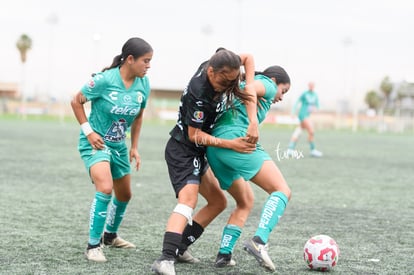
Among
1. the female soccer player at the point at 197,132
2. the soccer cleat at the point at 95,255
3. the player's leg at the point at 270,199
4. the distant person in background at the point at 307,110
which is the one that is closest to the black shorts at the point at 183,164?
the female soccer player at the point at 197,132

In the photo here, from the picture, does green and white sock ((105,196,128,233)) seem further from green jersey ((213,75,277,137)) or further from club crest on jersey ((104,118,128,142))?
green jersey ((213,75,277,137))

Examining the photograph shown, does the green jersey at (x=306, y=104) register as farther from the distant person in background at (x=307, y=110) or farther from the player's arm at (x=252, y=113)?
the player's arm at (x=252, y=113)

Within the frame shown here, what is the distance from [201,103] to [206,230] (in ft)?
8.89

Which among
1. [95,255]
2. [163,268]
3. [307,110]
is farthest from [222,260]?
[307,110]

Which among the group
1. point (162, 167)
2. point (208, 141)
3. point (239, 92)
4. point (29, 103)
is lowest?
point (29, 103)

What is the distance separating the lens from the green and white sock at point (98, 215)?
19.6ft

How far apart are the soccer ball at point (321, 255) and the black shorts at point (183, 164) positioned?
43.2 inches

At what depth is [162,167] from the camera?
15.1m

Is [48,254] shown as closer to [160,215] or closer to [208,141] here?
[208,141]

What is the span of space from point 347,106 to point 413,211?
52139 millimetres

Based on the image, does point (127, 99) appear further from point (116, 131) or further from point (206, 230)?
point (206, 230)

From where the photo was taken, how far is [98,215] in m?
6.00

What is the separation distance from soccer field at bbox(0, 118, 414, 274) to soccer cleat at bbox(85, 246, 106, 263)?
9cm

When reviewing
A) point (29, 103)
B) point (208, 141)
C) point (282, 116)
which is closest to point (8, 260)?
point (208, 141)
